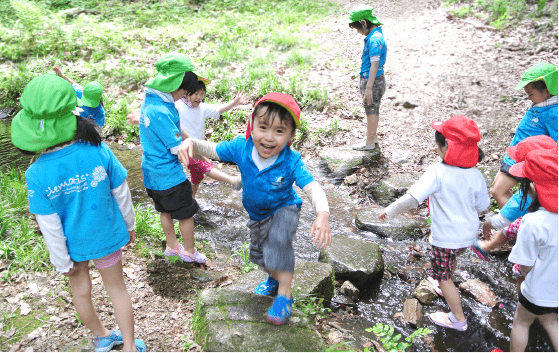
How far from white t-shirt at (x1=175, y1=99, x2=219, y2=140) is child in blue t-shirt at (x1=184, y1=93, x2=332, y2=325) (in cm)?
174

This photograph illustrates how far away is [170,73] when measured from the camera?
3.36 m

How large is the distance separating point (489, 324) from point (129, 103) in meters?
8.06

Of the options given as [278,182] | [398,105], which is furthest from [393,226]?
[398,105]

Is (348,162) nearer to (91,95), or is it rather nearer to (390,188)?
(390,188)

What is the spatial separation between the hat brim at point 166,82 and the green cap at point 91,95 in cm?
167

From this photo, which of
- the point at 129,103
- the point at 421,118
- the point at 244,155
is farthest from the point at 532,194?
the point at 129,103

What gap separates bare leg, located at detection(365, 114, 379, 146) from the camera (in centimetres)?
630

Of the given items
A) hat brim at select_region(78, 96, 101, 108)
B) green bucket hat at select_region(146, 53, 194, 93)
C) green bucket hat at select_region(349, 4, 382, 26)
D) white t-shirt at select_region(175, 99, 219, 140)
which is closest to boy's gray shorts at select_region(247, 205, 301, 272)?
green bucket hat at select_region(146, 53, 194, 93)

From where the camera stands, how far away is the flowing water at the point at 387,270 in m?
3.22

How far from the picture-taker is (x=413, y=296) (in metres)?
3.73

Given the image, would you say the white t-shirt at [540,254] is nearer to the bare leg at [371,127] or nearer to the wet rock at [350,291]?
the wet rock at [350,291]

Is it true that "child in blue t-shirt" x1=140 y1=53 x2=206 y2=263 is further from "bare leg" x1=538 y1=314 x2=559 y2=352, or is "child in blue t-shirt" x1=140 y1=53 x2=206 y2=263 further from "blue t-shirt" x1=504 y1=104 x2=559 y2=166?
"blue t-shirt" x1=504 y1=104 x2=559 y2=166

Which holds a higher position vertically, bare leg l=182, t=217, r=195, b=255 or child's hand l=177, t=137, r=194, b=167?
child's hand l=177, t=137, r=194, b=167

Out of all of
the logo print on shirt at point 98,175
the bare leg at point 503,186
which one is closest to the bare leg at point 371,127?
the bare leg at point 503,186
